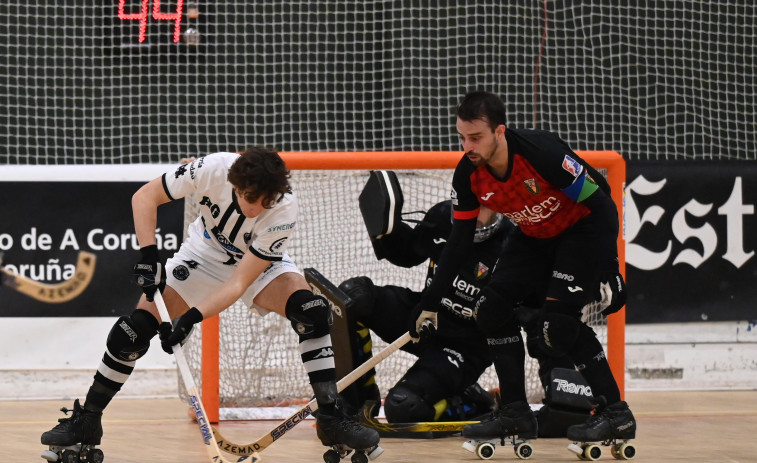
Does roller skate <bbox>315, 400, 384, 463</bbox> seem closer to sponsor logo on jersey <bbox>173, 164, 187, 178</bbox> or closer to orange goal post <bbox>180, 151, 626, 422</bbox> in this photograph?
sponsor logo on jersey <bbox>173, 164, 187, 178</bbox>

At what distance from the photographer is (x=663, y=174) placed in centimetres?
575

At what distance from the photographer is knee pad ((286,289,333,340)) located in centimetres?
356

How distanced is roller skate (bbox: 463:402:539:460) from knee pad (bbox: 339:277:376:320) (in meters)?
0.75

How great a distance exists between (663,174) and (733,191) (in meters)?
0.42

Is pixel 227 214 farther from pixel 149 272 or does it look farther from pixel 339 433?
pixel 339 433

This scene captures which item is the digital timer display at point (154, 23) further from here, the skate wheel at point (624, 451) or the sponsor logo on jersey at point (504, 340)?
the skate wheel at point (624, 451)

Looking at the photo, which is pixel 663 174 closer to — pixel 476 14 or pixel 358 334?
pixel 476 14

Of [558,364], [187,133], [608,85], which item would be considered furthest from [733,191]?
[187,133]

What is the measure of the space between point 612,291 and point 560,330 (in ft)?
0.86

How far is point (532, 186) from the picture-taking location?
12.1ft

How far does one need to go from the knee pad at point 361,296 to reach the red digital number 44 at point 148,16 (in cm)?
285

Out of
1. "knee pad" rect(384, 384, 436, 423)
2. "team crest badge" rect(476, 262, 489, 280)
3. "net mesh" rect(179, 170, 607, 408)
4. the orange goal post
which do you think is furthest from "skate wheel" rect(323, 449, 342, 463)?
"net mesh" rect(179, 170, 607, 408)

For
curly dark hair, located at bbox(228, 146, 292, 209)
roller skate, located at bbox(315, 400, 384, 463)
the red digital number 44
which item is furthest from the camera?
the red digital number 44

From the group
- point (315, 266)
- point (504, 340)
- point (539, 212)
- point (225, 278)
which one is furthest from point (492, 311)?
point (315, 266)
